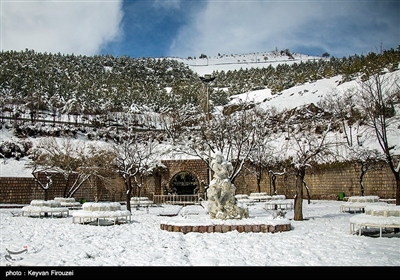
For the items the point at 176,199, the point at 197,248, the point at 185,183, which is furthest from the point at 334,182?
the point at 197,248

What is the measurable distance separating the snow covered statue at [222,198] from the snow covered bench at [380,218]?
3356mm

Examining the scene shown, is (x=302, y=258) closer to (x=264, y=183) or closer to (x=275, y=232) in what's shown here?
(x=275, y=232)

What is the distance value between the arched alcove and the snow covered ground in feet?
66.7

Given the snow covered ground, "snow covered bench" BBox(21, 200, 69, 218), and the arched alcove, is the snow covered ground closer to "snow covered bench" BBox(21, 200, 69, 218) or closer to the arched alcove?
"snow covered bench" BBox(21, 200, 69, 218)

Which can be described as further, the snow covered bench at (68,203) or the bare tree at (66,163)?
the bare tree at (66,163)

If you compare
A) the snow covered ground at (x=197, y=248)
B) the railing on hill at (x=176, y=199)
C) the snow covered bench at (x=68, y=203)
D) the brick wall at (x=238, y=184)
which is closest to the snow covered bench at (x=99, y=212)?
the snow covered ground at (x=197, y=248)

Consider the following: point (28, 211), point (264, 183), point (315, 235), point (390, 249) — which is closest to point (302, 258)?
point (390, 249)

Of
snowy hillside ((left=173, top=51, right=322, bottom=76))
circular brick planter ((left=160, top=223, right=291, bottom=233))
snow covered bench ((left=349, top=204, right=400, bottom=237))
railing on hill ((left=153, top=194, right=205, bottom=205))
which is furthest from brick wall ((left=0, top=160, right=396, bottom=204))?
snowy hillside ((left=173, top=51, right=322, bottom=76))

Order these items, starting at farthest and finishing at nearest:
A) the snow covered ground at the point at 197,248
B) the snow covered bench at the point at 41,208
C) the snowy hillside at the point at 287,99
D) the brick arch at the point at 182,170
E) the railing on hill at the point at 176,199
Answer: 1. the brick arch at the point at 182,170
2. the railing on hill at the point at 176,199
3. the snowy hillside at the point at 287,99
4. the snow covered bench at the point at 41,208
5. the snow covered ground at the point at 197,248

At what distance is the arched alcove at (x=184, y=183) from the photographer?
3052 centimetres

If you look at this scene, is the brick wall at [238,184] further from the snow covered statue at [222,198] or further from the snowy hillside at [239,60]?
the snowy hillside at [239,60]

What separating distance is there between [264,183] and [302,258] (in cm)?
2346

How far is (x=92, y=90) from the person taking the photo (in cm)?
5278

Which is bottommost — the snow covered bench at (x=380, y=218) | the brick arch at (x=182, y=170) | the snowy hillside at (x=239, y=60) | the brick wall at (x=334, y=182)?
the snow covered bench at (x=380, y=218)
